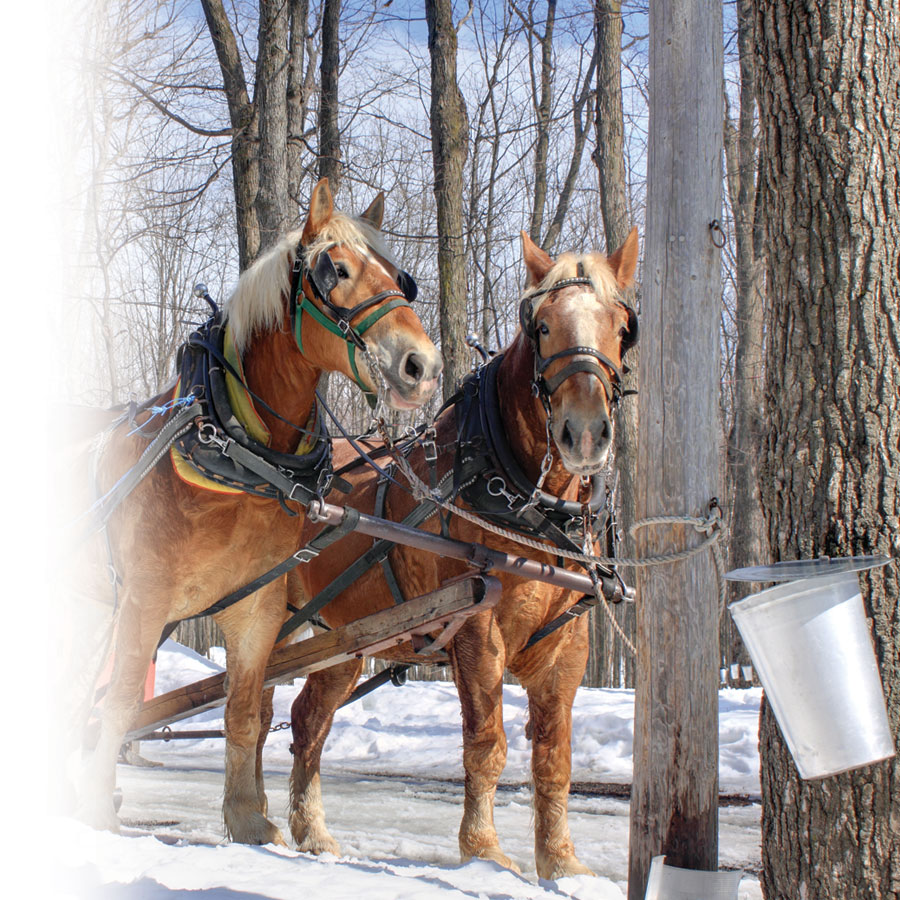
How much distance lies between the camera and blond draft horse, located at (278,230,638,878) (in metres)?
Answer: 3.31

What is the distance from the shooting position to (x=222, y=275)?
20172 mm

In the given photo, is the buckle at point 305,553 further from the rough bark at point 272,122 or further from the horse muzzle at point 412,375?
the rough bark at point 272,122

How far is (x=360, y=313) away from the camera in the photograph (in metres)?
3.37

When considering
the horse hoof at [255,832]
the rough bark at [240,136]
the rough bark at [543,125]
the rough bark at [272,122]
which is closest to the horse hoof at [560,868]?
the horse hoof at [255,832]

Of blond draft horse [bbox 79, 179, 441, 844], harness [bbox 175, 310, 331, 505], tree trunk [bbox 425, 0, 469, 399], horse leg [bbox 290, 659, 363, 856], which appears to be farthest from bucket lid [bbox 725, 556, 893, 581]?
tree trunk [bbox 425, 0, 469, 399]

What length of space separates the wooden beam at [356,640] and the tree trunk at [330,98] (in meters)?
7.30

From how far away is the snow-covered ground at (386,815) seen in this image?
3113 mm

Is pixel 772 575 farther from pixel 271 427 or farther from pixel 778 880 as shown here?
pixel 271 427

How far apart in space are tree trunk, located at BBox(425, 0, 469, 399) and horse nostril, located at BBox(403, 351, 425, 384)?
18.0 ft

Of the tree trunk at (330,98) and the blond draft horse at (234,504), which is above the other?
the tree trunk at (330,98)

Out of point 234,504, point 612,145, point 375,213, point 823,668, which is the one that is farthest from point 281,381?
point 612,145

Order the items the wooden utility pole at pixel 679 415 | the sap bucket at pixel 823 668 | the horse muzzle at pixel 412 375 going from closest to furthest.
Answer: the sap bucket at pixel 823 668 < the wooden utility pole at pixel 679 415 < the horse muzzle at pixel 412 375

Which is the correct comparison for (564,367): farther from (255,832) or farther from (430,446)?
(255,832)

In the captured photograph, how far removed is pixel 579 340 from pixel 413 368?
2.03ft
